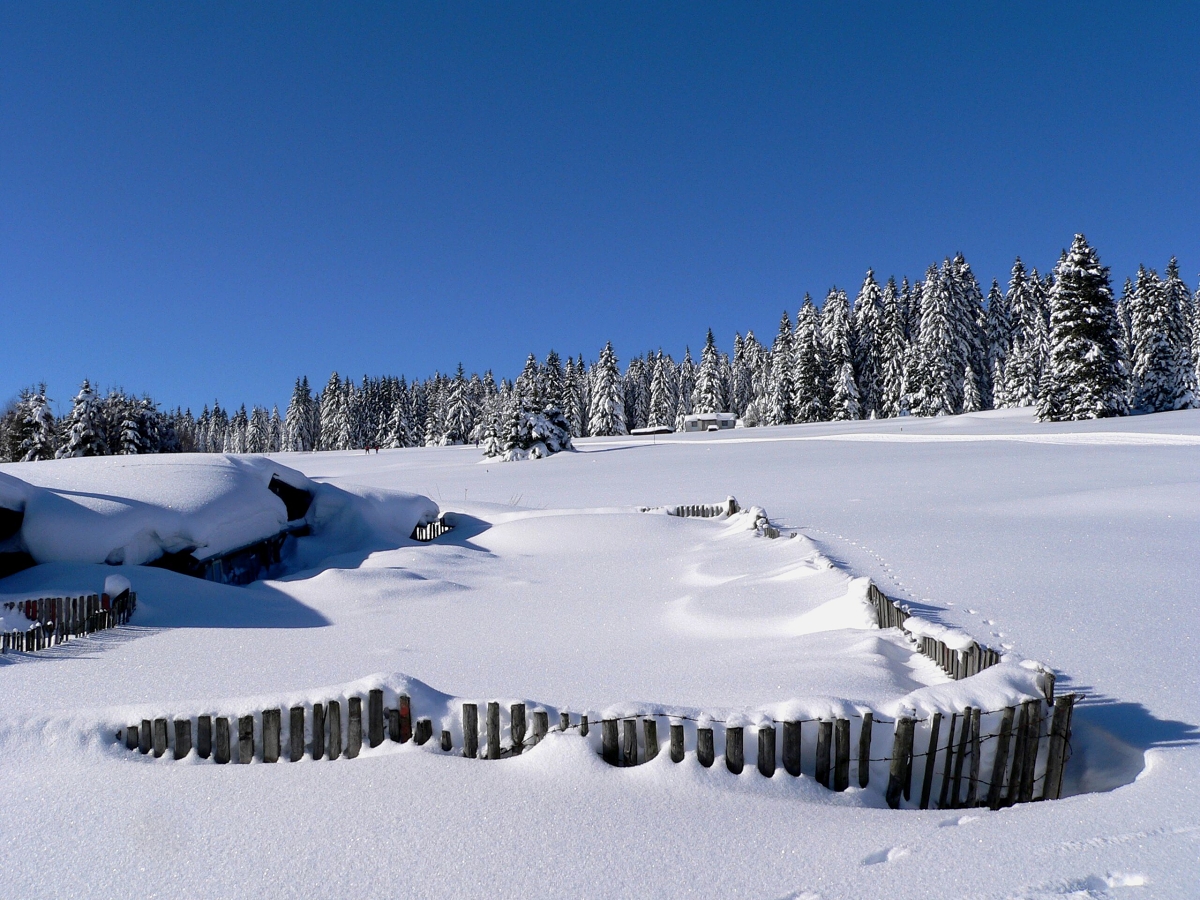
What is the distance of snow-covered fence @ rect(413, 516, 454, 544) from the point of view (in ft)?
58.9

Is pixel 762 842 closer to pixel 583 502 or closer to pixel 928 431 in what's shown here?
pixel 583 502

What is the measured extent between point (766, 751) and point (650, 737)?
2.27 feet

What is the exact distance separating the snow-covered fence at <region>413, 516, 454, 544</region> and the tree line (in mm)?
22262

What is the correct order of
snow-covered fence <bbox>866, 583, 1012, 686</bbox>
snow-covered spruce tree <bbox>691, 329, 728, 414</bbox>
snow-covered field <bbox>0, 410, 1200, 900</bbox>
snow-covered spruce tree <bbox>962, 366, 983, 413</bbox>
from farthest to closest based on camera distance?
snow-covered spruce tree <bbox>691, 329, 728, 414</bbox> < snow-covered spruce tree <bbox>962, 366, 983, 413</bbox> < snow-covered fence <bbox>866, 583, 1012, 686</bbox> < snow-covered field <bbox>0, 410, 1200, 900</bbox>

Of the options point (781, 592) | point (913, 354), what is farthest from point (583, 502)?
point (913, 354)

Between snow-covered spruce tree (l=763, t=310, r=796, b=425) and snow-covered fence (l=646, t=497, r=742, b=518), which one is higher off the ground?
snow-covered spruce tree (l=763, t=310, r=796, b=425)

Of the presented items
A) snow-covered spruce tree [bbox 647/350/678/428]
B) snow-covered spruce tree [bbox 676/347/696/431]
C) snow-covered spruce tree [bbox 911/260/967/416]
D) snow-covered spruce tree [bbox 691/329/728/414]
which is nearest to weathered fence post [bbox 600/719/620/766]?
snow-covered spruce tree [bbox 911/260/967/416]

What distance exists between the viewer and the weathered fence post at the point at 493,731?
4.46m

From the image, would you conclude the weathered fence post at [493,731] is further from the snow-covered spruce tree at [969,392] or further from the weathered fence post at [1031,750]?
the snow-covered spruce tree at [969,392]

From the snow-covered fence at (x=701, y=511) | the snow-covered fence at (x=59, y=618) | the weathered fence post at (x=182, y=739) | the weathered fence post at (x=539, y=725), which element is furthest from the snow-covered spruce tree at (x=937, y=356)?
the weathered fence post at (x=182, y=739)

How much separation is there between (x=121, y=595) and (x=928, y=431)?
124ft

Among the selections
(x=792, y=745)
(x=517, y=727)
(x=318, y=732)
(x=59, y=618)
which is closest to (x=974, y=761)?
(x=792, y=745)

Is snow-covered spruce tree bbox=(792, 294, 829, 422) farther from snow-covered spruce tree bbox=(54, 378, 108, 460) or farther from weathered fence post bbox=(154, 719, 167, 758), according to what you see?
weathered fence post bbox=(154, 719, 167, 758)

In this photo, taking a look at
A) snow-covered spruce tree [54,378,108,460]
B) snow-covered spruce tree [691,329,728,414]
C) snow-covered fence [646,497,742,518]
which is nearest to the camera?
snow-covered fence [646,497,742,518]
